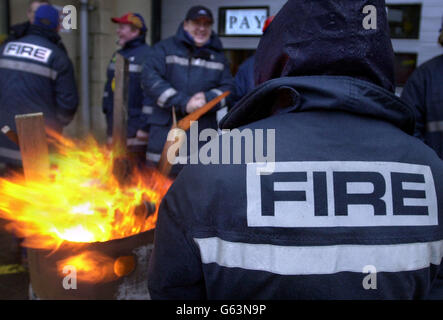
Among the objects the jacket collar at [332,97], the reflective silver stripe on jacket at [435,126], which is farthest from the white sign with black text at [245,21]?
the jacket collar at [332,97]

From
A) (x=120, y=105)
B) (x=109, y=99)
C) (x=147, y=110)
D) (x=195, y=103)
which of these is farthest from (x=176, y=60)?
(x=120, y=105)

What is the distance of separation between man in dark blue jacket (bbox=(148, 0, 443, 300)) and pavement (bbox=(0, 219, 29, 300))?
2.34 meters

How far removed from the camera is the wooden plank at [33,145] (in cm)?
222

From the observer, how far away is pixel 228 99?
13.0ft

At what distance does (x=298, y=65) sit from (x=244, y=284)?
65cm

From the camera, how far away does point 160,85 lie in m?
3.75

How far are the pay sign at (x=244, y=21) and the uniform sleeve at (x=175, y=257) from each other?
479 centimetres

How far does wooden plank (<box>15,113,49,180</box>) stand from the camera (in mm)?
2223

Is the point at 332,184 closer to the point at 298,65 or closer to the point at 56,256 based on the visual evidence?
the point at 298,65

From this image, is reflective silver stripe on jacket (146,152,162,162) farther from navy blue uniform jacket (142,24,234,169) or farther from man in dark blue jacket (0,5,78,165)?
man in dark blue jacket (0,5,78,165)

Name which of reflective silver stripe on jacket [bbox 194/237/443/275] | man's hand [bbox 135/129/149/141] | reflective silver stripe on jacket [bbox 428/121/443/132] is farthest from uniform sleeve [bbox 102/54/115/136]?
reflective silver stripe on jacket [bbox 194/237/443/275]

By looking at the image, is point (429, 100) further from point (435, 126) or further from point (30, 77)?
point (30, 77)

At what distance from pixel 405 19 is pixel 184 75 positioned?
2980mm
